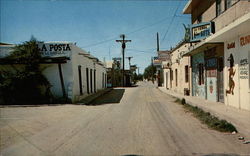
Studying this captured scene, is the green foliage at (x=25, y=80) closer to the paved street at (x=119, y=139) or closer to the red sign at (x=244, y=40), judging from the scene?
the paved street at (x=119, y=139)

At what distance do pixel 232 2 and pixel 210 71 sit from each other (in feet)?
14.2

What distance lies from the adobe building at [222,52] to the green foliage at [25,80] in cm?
1075

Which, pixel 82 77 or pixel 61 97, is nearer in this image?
pixel 61 97

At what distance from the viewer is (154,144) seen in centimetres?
475

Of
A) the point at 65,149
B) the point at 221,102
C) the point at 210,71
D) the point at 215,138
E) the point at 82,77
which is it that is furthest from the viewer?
the point at 82,77

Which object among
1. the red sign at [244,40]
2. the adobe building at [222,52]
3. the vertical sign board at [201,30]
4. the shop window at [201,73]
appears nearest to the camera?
the red sign at [244,40]

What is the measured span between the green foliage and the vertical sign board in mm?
10617

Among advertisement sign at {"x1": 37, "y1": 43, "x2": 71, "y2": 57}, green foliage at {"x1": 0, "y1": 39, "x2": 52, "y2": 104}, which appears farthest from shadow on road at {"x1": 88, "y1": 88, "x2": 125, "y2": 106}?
advertisement sign at {"x1": 37, "y1": 43, "x2": 71, "y2": 57}

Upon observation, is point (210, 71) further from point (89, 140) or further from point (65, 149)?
point (65, 149)

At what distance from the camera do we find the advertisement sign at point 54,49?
14531 millimetres

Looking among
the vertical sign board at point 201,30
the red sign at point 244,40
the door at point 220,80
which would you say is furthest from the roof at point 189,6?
the red sign at point 244,40

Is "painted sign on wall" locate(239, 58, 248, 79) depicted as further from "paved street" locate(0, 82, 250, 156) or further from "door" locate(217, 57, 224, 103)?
"paved street" locate(0, 82, 250, 156)

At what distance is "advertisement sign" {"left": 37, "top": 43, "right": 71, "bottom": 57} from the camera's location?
14.5 m

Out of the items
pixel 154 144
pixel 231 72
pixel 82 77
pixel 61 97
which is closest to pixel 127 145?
pixel 154 144
